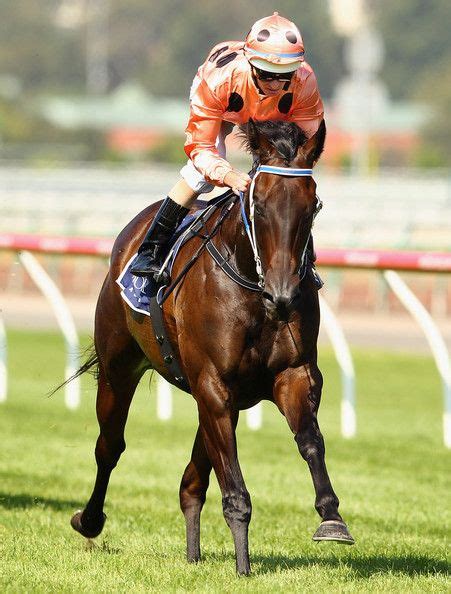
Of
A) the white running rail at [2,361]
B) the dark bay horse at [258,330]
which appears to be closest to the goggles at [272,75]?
the dark bay horse at [258,330]

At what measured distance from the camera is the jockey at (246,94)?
17.2ft

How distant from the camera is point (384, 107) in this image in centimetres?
8288

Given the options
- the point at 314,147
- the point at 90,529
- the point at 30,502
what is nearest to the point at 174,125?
the point at 30,502

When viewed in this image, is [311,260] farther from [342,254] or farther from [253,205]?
[342,254]

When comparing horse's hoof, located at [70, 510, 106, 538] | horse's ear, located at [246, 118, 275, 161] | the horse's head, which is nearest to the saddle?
the horse's head

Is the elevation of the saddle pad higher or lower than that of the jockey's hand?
lower

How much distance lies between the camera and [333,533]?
4.79m

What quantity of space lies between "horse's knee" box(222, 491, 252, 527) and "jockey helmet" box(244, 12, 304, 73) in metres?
1.57

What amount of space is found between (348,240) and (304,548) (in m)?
17.8

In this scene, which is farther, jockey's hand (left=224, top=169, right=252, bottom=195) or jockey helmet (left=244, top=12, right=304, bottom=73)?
jockey helmet (left=244, top=12, right=304, bottom=73)

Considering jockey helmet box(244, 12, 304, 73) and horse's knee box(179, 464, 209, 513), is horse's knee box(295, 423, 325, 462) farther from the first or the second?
jockey helmet box(244, 12, 304, 73)

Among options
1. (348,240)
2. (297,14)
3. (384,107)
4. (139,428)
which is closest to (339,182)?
(348,240)

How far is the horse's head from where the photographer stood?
4.80 meters

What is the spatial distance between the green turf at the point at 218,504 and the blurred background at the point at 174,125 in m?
1.49
